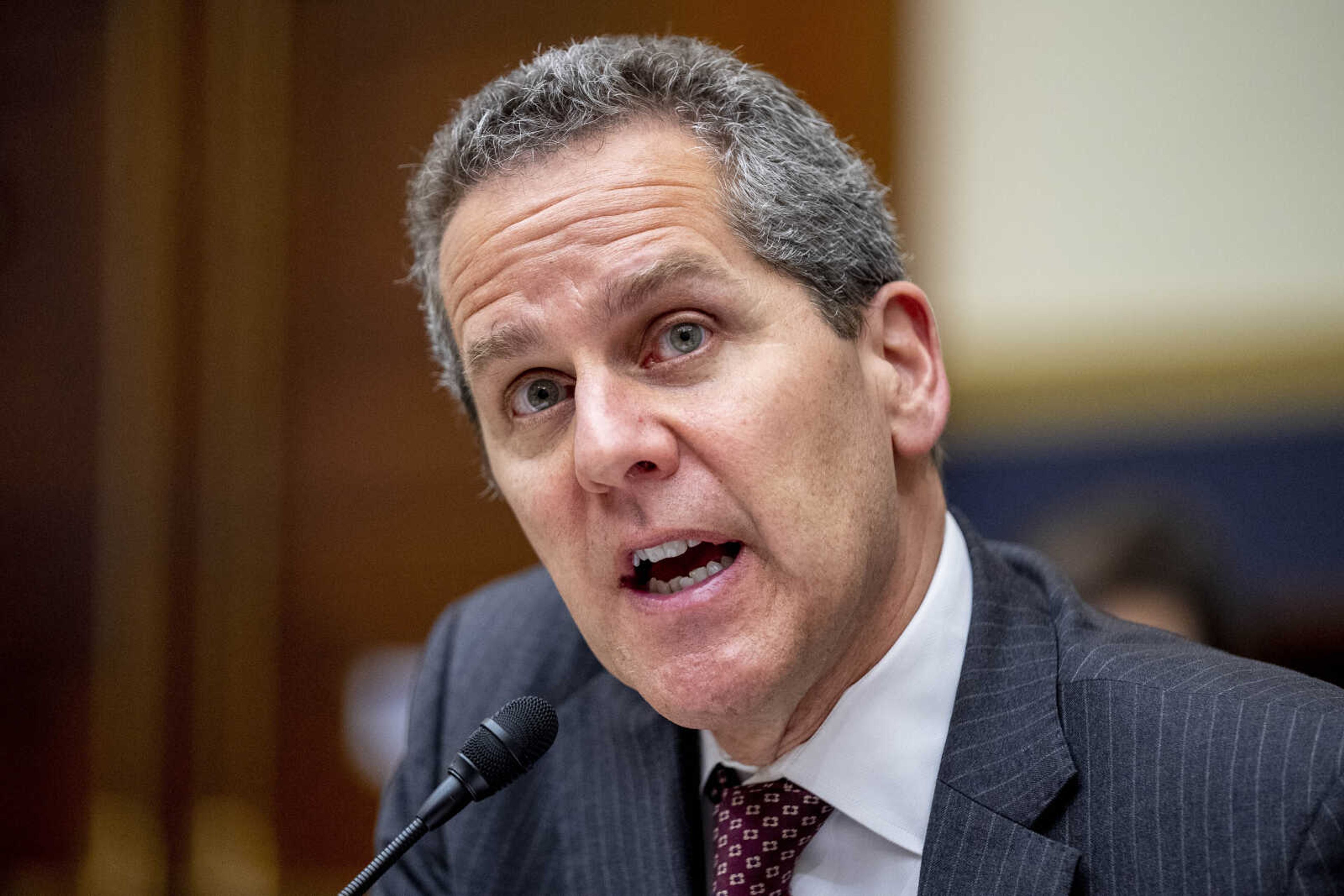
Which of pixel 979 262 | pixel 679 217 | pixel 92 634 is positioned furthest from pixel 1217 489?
pixel 92 634

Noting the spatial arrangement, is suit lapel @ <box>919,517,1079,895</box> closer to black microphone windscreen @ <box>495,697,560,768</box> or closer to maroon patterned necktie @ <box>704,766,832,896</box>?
maroon patterned necktie @ <box>704,766,832,896</box>

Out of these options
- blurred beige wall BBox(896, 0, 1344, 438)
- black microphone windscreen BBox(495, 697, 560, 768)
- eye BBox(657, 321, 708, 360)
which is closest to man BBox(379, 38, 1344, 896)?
eye BBox(657, 321, 708, 360)

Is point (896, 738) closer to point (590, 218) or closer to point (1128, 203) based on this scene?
point (590, 218)

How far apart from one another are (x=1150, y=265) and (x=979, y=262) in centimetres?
43

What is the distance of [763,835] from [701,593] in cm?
31

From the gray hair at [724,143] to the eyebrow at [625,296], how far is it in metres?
0.08

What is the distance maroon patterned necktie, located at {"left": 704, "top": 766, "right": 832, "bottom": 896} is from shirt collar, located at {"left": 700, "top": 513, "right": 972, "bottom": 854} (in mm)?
17

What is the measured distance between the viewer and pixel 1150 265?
2939mm

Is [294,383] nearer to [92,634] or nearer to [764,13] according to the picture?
[92,634]

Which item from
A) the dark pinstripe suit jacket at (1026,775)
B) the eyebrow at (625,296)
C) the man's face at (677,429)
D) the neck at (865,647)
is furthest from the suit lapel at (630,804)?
the eyebrow at (625,296)

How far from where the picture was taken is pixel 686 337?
129cm

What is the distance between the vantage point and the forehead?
1277 mm

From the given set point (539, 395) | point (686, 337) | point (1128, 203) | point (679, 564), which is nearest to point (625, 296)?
point (686, 337)

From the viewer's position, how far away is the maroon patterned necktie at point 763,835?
129cm
